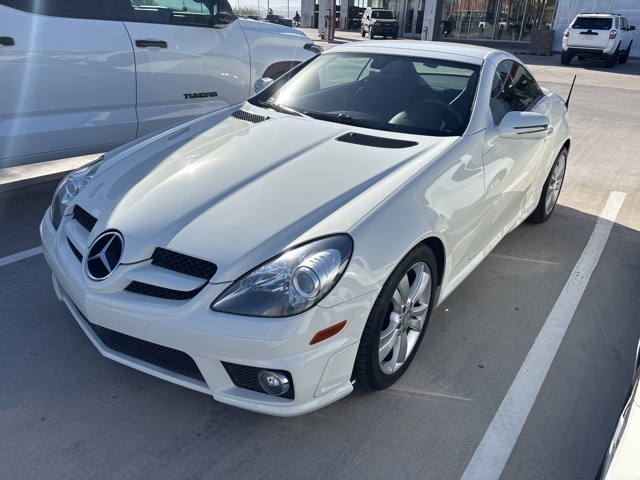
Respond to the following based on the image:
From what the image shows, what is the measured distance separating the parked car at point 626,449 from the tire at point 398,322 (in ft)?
3.16

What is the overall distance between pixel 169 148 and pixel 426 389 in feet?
6.40

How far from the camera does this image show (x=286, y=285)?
7.08 ft

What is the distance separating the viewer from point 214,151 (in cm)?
309

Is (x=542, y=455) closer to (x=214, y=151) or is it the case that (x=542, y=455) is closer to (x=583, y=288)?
(x=583, y=288)

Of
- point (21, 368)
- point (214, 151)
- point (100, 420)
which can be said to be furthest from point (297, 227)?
point (21, 368)

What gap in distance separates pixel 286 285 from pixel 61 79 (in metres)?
3.35

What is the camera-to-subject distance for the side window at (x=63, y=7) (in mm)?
4227

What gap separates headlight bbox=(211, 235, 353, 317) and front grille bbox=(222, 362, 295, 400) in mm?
241

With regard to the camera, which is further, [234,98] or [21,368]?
[234,98]

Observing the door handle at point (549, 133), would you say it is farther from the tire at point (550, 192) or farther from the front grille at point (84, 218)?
the front grille at point (84, 218)

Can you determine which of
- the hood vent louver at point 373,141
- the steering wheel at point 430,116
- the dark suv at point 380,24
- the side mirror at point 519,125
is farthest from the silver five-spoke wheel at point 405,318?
the dark suv at point 380,24

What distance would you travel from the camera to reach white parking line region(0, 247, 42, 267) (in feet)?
12.7

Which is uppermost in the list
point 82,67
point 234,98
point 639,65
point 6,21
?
point 6,21

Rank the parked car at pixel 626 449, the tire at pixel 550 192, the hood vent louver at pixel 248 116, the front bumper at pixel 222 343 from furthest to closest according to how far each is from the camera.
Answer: the tire at pixel 550 192
the hood vent louver at pixel 248 116
the front bumper at pixel 222 343
the parked car at pixel 626 449
